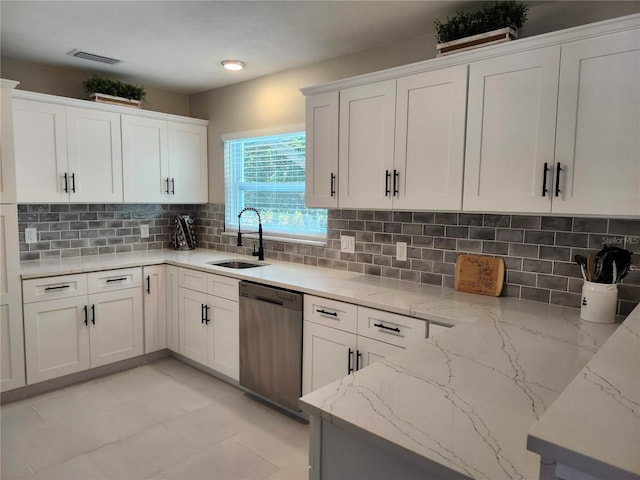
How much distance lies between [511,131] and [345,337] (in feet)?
4.61

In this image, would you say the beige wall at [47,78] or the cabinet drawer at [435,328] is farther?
the beige wall at [47,78]

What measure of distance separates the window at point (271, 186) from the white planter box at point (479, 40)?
1.46 meters

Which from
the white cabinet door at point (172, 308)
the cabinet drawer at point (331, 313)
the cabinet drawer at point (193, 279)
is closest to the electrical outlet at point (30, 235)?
the white cabinet door at point (172, 308)

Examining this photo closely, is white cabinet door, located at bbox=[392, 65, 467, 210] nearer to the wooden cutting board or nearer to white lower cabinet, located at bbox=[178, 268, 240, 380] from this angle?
the wooden cutting board

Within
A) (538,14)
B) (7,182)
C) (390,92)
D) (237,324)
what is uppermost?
(538,14)

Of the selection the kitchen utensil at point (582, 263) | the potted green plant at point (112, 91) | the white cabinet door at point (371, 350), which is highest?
the potted green plant at point (112, 91)

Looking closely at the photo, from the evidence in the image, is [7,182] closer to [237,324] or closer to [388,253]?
[237,324]

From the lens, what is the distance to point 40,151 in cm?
318

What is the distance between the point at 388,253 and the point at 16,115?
Result: 2850mm

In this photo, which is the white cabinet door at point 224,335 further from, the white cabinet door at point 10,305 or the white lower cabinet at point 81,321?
the white cabinet door at point 10,305

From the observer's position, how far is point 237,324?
3.12 m

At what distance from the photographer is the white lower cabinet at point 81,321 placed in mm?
3092

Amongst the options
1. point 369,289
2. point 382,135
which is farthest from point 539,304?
point 382,135

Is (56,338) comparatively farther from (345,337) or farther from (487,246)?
(487,246)
